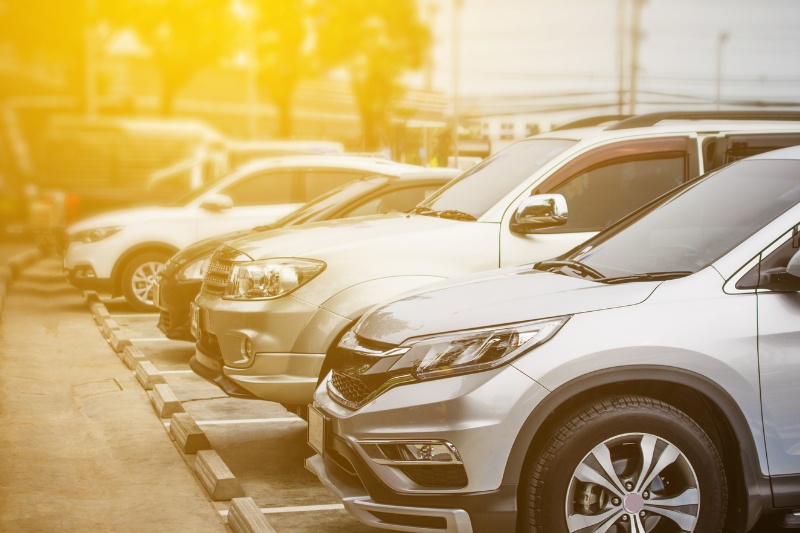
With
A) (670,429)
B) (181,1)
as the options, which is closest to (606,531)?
(670,429)

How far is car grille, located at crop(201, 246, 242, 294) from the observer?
7.10 metres

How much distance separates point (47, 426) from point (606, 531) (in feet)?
14.4

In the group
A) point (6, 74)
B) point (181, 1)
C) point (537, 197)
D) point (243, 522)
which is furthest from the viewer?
point (181, 1)

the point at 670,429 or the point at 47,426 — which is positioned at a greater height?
the point at 670,429

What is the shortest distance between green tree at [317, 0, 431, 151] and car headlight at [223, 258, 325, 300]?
32440 mm

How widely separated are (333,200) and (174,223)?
4.18m

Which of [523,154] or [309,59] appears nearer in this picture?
[523,154]

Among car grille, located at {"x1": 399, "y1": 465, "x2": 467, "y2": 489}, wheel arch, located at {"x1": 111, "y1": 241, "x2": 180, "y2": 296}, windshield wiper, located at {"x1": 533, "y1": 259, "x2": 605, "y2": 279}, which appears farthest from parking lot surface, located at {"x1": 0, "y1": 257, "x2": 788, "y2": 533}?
wheel arch, located at {"x1": 111, "y1": 241, "x2": 180, "y2": 296}

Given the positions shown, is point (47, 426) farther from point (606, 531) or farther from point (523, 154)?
point (606, 531)

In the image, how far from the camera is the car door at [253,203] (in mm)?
12633

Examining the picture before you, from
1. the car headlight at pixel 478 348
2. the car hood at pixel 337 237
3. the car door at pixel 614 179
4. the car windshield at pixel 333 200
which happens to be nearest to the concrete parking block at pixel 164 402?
the car hood at pixel 337 237

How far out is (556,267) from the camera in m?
5.39

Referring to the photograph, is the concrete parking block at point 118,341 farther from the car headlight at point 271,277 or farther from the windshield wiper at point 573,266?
the windshield wiper at point 573,266

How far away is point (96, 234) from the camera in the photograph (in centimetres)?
1323
